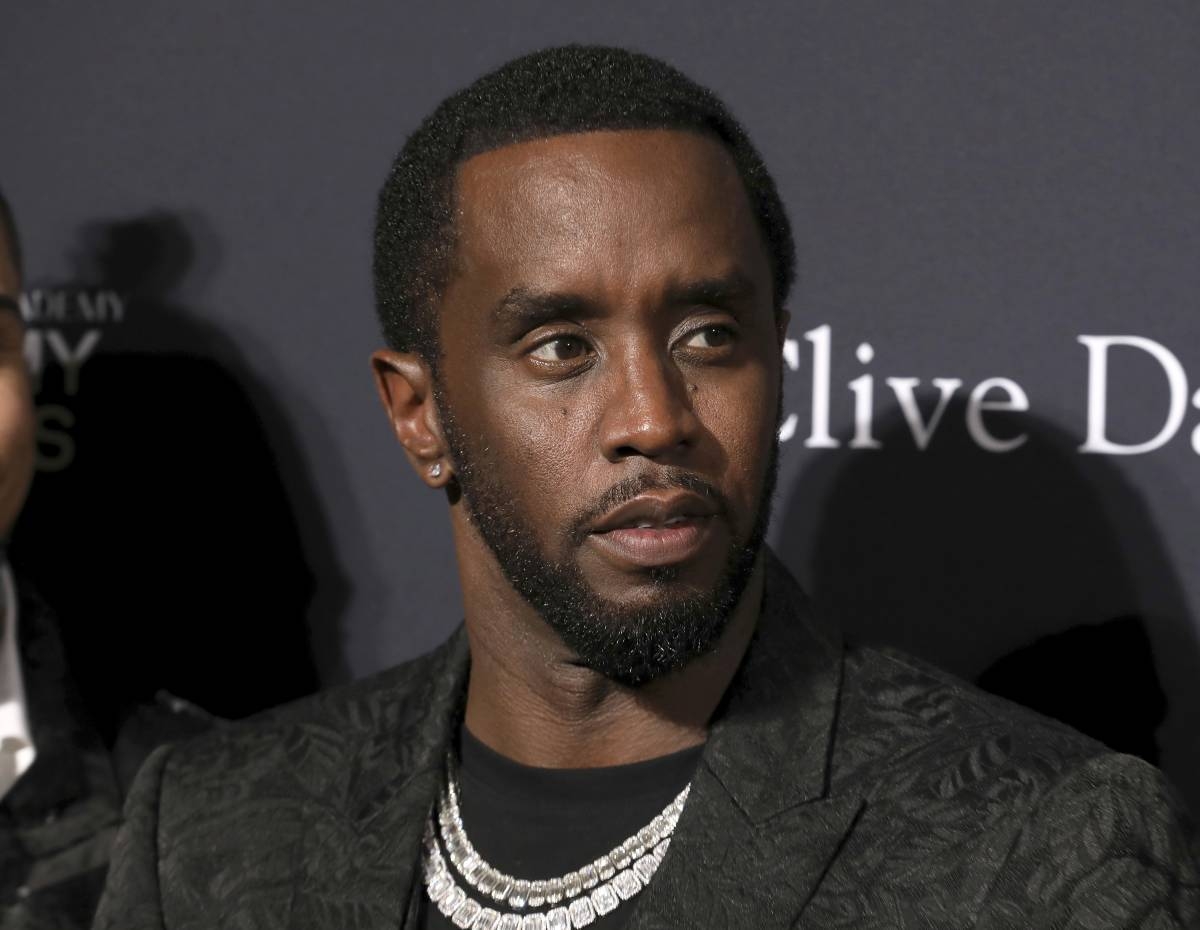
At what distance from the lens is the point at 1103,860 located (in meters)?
1.16

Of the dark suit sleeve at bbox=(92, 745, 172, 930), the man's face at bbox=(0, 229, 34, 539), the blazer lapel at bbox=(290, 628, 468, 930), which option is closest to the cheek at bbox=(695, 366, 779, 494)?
the blazer lapel at bbox=(290, 628, 468, 930)

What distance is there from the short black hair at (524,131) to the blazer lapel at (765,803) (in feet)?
0.99

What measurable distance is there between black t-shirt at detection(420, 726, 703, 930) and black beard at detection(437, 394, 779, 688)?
0.26 ft

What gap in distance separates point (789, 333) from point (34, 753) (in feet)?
2.88

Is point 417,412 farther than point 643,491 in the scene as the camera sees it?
Yes

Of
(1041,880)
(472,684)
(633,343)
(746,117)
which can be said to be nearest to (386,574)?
(472,684)

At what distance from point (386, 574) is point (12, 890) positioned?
0.51m

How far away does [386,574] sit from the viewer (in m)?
1.93

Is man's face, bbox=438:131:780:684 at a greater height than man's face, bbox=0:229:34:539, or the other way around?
man's face, bbox=438:131:780:684

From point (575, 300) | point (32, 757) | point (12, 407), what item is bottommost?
point (32, 757)

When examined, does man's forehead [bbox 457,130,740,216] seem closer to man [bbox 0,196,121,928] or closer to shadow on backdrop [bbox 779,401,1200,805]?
shadow on backdrop [bbox 779,401,1200,805]

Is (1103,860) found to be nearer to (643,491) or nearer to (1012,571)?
(643,491)

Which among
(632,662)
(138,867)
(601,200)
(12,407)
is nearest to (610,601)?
(632,662)

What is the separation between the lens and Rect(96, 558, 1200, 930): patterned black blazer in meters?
1.18
